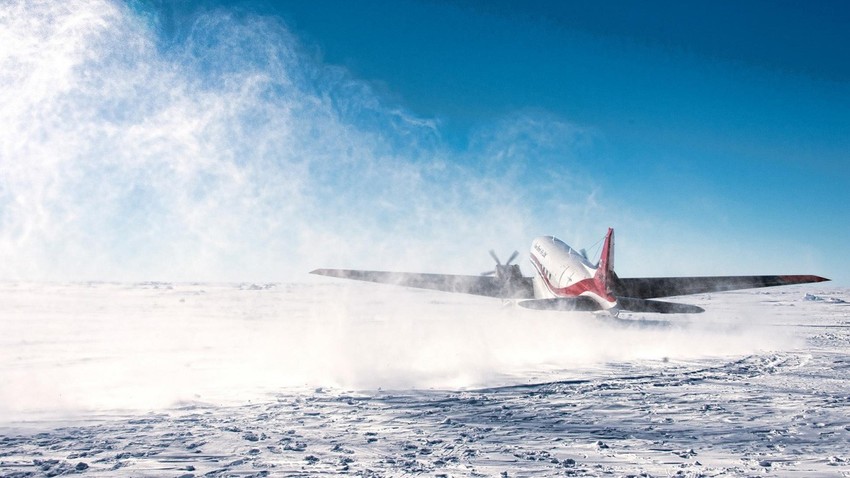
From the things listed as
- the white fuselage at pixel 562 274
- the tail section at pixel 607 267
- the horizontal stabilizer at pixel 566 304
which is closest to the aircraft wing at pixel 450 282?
the white fuselage at pixel 562 274

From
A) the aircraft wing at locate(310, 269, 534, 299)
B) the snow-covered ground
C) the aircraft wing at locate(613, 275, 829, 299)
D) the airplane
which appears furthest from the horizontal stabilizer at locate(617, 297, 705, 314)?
the aircraft wing at locate(310, 269, 534, 299)

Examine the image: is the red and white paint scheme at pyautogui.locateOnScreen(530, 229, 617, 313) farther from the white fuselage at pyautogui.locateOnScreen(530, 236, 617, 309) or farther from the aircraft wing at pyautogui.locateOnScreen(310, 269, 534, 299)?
the aircraft wing at pyautogui.locateOnScreen(310, 269, 534, 299)

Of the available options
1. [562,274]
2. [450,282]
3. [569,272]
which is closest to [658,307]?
[569,272]

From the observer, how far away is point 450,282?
117 feet

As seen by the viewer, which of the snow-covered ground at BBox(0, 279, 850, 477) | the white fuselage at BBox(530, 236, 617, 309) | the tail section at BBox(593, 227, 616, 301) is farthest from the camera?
the white fuselage at BBox(530, 236, 617, 309)

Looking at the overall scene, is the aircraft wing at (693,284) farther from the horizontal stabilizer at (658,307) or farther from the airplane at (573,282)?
the horizontal stabilizer at (658,307)

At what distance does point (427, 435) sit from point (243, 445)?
388cm

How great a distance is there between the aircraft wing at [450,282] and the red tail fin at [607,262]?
33.8ft

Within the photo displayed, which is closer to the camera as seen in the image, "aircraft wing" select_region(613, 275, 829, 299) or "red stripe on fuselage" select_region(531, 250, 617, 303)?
"red stripe on fuselage" select_region(531, 250, 617, 303)

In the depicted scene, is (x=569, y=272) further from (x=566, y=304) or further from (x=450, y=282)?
(x=450, y=282)

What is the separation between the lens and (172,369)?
712 inches

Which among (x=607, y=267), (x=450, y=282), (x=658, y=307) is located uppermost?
(x=607, y=267)

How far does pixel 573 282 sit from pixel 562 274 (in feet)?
9.18

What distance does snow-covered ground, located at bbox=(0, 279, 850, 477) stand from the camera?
879cm
